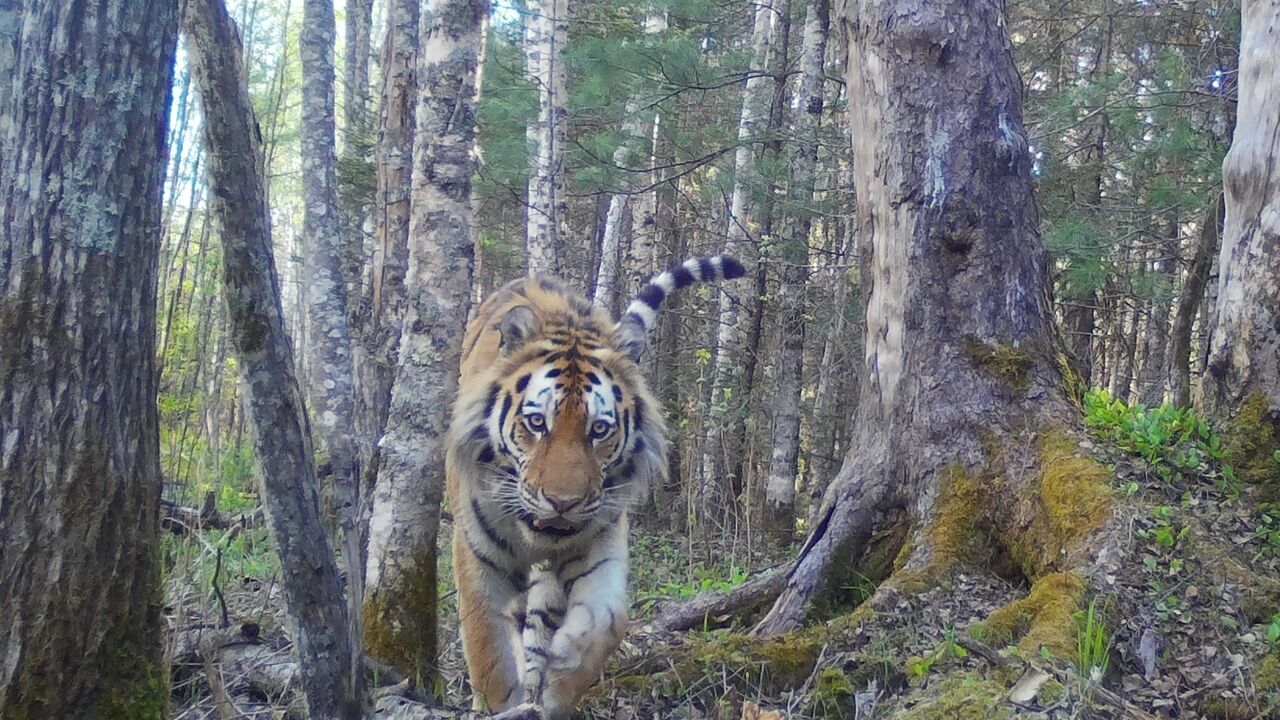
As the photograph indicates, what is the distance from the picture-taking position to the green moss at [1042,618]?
11.3 feet

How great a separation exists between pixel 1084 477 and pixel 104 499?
3.74m

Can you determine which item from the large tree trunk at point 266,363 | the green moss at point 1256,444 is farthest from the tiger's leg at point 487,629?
the green moss at point 1256,444

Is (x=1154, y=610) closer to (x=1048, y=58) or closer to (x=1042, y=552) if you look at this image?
(x=1042, y=552)

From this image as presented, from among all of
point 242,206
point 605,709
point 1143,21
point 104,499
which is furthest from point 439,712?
point 1143,21

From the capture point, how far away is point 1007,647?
3.53 metres

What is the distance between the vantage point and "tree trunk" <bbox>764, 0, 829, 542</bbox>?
1036cm

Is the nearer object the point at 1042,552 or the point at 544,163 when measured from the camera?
the point at 1042,552

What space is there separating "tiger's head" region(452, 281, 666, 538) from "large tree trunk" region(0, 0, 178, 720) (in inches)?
73.5

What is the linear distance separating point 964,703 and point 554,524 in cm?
184

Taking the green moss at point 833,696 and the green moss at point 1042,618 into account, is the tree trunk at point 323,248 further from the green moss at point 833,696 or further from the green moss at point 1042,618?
the green moss at point 1042,618

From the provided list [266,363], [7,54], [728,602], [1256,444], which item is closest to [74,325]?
[266,363]

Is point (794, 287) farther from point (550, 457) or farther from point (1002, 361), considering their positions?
point (550, 457)

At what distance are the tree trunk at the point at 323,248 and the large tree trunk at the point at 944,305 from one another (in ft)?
9.59

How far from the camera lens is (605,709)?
4051 mm
